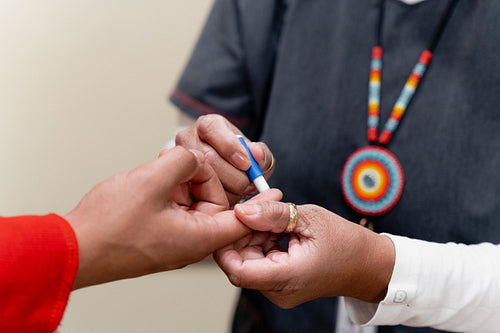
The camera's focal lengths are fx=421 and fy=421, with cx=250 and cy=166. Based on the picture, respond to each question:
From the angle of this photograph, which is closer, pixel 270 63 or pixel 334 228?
pixel 334 228

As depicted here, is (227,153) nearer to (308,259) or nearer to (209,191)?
(209,191)

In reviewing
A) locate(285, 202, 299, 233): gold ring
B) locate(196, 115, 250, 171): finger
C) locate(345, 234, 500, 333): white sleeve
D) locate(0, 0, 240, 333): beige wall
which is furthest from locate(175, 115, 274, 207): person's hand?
locate(0, 0, 240, 333): beige wall

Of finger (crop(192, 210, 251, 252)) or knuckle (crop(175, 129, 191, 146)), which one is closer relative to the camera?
finger (crop(192, 210, 251, 252))

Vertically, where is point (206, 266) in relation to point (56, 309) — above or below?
below

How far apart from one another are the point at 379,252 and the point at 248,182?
0.19 metres

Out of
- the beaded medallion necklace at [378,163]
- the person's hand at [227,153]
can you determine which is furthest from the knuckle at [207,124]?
the beaded medallion necklace at [378,163]

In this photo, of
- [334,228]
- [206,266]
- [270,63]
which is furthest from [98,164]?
[334,228]

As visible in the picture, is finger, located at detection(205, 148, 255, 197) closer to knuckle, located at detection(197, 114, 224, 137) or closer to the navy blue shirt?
knuckle, located at detection(197, 114, 224, 137)

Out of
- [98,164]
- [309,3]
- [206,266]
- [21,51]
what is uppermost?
[309,3]

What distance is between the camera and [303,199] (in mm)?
723

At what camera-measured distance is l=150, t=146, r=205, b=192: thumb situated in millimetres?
413

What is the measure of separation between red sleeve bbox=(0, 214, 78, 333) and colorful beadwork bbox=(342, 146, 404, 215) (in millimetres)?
419

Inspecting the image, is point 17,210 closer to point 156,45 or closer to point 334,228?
point 156,45

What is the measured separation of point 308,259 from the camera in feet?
1.55
